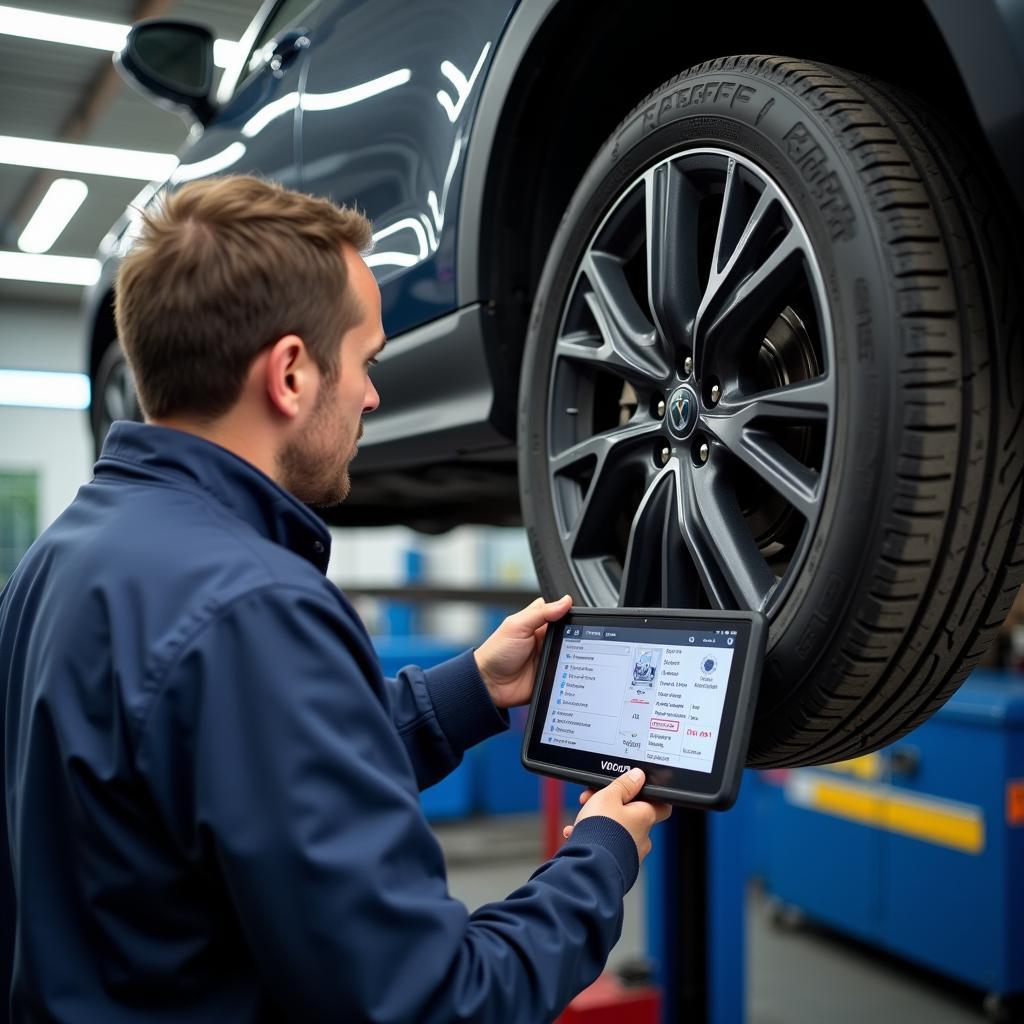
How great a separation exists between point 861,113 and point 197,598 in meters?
0.69

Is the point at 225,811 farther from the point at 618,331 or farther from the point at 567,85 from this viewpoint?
the point at 567,85

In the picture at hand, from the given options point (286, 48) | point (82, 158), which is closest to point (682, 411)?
point (286, 48)

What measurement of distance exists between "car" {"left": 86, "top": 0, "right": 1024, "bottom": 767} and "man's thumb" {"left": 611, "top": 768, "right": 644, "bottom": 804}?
5.0 inches

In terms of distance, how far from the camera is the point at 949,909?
412cm

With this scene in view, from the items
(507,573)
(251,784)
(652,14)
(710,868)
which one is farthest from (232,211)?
(507,573)

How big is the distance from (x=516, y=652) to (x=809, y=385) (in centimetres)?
48

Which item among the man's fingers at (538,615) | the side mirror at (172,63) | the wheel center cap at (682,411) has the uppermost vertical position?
the side mirror at (172,63)

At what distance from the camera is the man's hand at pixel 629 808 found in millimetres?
980

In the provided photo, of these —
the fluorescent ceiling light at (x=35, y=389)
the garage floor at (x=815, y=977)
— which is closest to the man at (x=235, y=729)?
the garage floor at (x=815, y=977)

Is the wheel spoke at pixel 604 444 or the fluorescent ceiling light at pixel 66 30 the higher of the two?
the fluorescent ceiling light at pixel 66 30

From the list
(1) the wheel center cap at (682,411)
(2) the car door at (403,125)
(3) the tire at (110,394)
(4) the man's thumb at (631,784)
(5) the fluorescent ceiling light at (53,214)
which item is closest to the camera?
(4) the man's thumb at (631,784)

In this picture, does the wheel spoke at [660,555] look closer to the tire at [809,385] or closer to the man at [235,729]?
the tire at [809,385]

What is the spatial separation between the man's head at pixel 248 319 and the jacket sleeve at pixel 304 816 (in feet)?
0.66

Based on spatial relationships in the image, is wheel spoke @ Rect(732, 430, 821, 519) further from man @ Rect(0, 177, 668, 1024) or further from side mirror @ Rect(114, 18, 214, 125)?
side mirror @ Rect(114, 18, 214, 125)
